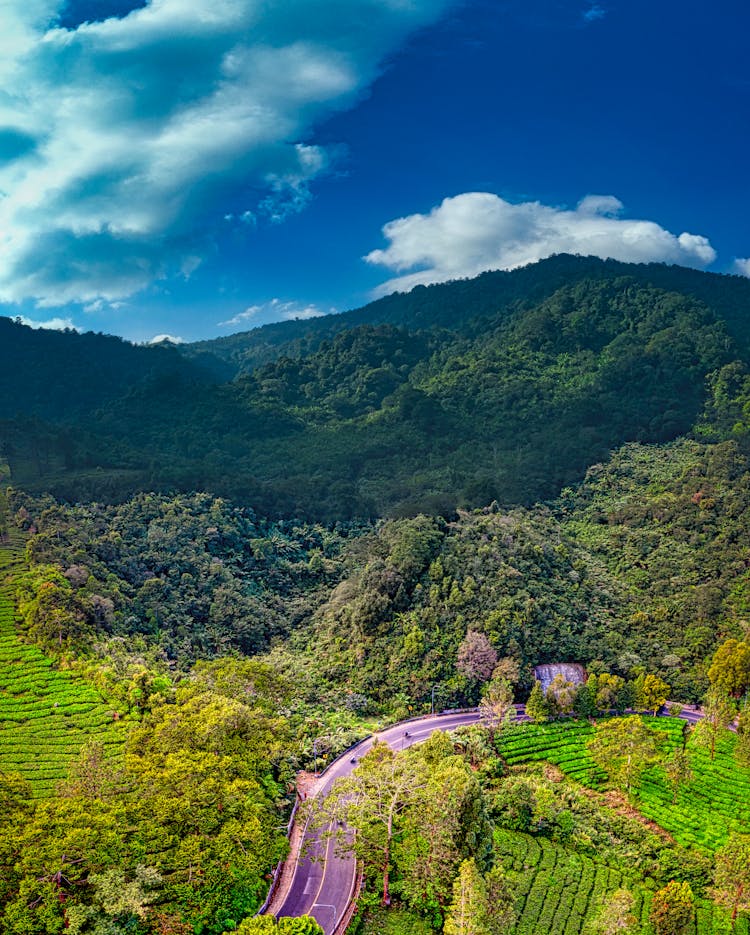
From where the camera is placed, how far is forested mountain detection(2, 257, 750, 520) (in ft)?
314

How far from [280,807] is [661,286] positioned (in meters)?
139


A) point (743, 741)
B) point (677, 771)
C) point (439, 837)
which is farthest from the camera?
point (743, 741)

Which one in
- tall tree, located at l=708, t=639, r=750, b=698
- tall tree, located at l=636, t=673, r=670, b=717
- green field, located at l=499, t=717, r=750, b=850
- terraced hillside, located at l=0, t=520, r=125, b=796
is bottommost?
green field, located at l=499, t=717, r=750, b=850

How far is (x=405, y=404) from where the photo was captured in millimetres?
123688

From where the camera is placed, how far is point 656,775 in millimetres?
52656

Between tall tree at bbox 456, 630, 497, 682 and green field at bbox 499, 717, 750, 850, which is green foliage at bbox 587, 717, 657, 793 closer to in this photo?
green field at bbox 499, 717, 750, 850

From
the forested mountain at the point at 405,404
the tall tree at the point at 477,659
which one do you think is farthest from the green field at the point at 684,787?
the forested mountain at the point at 405,404

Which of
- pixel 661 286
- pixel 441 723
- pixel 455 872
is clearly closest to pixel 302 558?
pixel 441 723

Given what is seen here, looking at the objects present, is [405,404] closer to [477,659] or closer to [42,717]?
[477,659]

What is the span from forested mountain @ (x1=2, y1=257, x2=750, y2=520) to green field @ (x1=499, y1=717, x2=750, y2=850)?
28855 millimetres

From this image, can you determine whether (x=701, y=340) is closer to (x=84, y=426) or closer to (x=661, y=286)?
(x=661, y=286)

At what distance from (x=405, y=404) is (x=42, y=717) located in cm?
8659

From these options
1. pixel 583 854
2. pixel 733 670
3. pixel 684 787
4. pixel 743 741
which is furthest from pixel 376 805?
pixel 733 670

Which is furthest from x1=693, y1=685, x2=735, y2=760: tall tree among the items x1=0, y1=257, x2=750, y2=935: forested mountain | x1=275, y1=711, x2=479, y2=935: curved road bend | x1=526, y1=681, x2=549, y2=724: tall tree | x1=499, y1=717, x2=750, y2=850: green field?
x1=275, y1=711, x2=479, y2=935: curved road bend
